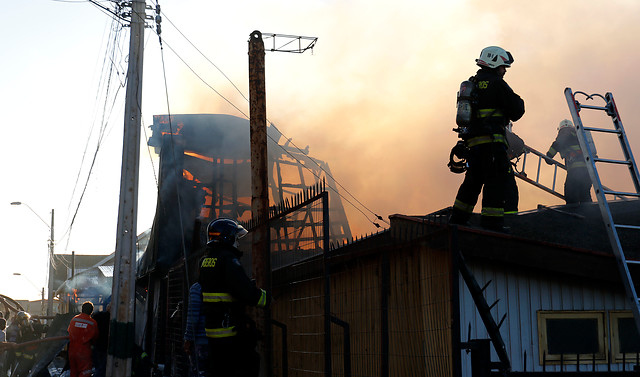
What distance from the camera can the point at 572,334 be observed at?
6918 mm

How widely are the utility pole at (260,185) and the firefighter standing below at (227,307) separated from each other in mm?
1200

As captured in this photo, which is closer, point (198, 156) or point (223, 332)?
point (223, 332)

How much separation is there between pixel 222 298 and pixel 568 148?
695cm

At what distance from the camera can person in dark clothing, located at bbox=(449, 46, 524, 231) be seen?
22.4 ft

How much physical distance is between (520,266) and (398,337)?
246 centimetres

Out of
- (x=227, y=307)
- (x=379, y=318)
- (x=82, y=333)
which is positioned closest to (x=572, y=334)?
(x=379, y=318)

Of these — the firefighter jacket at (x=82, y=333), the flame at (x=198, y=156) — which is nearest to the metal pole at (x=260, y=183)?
the firefighter jacket at (x=82, y=333)

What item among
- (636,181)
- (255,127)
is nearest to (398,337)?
(636,181)

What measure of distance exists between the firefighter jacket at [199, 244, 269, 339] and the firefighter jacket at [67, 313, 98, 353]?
18.0 feet

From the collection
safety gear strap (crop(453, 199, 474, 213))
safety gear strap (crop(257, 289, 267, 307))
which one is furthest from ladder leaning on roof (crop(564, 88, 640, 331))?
safety gear strap (crop(257, 289, 267, 307))

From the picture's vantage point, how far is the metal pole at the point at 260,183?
6.98 metres

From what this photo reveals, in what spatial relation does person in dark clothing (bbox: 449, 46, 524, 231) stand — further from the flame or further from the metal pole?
the flame

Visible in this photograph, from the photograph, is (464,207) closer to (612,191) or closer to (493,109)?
(493,109)

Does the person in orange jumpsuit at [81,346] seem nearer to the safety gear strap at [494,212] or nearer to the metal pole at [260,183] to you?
the metal pole at [260,183]
